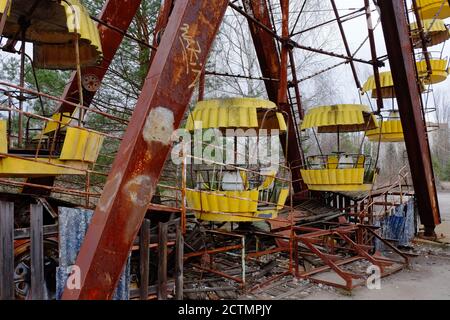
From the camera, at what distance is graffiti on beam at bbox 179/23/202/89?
154 inches

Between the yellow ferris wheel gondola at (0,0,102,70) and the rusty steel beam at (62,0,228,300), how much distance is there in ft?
7.14

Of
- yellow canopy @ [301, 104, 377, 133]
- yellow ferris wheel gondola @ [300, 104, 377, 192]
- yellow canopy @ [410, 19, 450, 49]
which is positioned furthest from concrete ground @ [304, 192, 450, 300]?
yellow canopy @ [410, 19, 450, 49]

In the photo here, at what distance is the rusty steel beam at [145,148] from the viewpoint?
11.0ft

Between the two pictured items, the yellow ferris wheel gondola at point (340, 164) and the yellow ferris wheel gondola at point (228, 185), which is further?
the yellow ferris wheel gondola at point (340, 164)

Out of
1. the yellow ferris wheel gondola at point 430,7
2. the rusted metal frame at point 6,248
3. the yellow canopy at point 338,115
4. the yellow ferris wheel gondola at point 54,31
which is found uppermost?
the yellow ferris wheel gondola at point 430,7

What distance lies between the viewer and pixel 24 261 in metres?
4.96

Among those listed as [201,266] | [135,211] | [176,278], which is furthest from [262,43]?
[135,211]

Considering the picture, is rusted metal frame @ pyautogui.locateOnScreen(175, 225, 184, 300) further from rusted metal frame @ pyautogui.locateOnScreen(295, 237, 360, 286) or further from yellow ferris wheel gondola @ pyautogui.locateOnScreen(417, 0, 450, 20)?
yellow ferris wheel gondola @ pyautogui.locateOnScreen(417, 0, 450, 20)

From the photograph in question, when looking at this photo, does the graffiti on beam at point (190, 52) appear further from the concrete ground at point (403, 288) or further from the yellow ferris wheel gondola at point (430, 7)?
the yellow ferris wheel gondola at point (430, 7)

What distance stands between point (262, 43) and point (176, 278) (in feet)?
31.3

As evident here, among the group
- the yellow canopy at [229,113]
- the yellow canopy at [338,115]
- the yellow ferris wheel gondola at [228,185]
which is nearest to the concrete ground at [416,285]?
the yellow ferris wheel gondola at [228,185]

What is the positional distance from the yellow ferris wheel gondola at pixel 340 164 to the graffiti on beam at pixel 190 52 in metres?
7.23

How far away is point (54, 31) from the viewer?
769 cm

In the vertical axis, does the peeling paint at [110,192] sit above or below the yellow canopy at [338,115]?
below
